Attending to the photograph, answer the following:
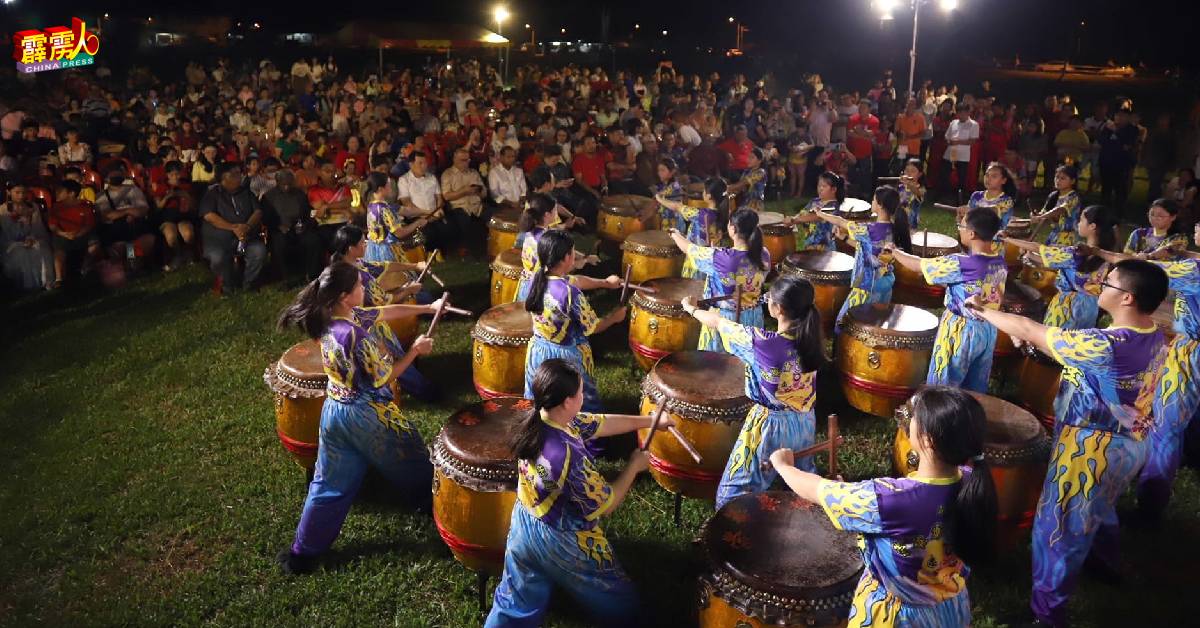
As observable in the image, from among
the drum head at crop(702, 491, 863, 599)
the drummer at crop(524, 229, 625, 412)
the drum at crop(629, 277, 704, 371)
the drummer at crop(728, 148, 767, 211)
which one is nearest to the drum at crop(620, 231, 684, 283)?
the drum at crop(629, 277, 704, 371)

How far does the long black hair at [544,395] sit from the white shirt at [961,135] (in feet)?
39.9

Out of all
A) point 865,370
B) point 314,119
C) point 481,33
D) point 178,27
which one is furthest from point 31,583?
point 178,27

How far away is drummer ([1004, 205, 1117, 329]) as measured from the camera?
5594 millimetres

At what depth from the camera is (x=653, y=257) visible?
826 cm

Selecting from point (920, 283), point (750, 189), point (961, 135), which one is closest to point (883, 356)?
point (920, 283)

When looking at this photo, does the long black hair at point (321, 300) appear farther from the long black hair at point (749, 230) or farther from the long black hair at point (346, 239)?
the long black hair at point (749, 230)

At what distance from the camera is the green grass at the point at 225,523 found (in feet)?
14.3

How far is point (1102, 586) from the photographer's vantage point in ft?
14.8

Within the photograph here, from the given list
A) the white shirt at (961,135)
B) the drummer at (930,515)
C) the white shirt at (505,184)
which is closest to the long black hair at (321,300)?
the drummer at (930,515)

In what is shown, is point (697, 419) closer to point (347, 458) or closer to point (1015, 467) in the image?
point (1015, 467)

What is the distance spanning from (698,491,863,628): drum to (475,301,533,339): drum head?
8.41 feet

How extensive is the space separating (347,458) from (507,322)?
6.20 feet

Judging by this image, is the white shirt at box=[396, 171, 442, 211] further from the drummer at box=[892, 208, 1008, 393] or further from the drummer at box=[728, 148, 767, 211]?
the drummer at box=[892, 208, 1008, 393]

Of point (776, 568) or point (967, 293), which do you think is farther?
point (967, 293)
